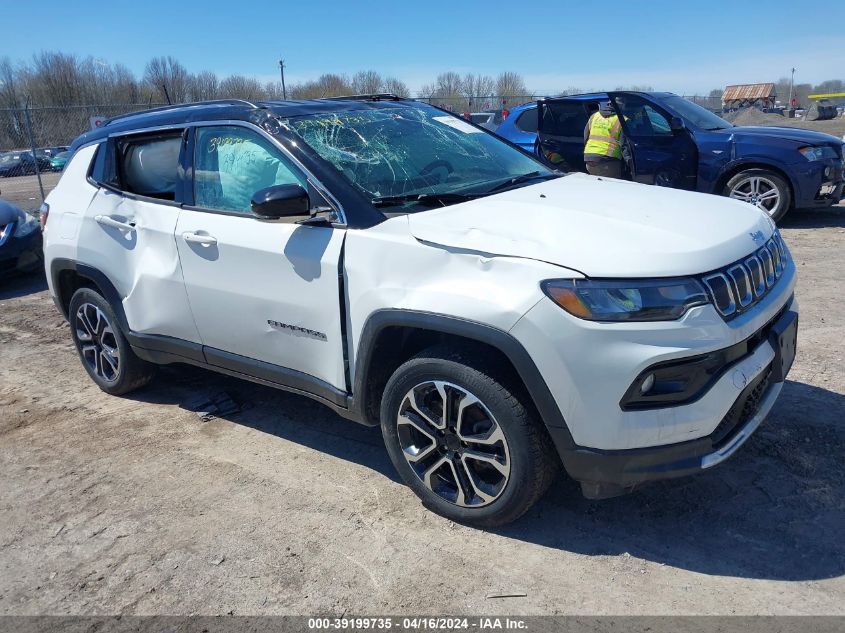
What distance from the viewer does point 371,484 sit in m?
3.47

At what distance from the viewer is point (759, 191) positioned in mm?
8523

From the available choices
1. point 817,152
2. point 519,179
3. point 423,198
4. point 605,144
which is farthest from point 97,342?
point 817,152

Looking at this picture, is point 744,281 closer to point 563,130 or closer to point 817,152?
point 817,152

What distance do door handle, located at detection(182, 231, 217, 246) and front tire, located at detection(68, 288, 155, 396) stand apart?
3.40ft

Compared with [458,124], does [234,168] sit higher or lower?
lower

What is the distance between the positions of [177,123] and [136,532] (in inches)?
89.0

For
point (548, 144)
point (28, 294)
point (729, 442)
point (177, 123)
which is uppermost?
point (177, 123)

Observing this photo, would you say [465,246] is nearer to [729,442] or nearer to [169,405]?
[729,442]

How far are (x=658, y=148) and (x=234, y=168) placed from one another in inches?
256

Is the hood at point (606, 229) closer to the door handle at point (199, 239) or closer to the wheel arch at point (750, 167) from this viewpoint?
the door handle at point (199, 239)

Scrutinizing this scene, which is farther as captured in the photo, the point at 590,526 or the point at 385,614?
the point at 590,526

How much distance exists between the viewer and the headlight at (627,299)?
249 centimetres

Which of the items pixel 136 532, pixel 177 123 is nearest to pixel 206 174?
pixel 177 123

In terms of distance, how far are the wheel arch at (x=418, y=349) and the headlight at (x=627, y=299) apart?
273 mm
